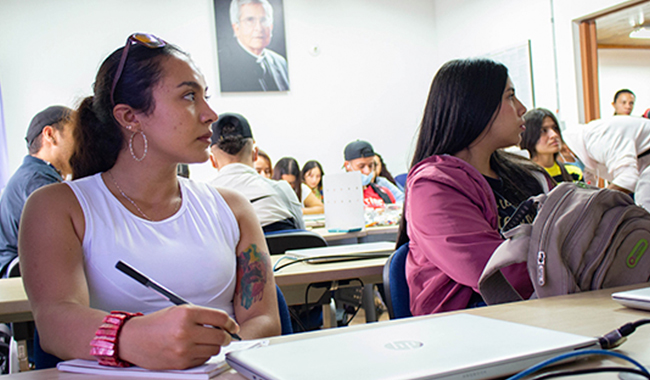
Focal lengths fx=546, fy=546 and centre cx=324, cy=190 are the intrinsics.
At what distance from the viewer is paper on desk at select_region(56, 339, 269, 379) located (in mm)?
650

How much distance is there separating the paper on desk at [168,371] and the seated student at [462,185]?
0.60m

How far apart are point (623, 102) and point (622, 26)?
70cm

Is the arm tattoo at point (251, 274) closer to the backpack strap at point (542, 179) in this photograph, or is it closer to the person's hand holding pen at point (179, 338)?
the person's hand holding pen at point (179, 338)

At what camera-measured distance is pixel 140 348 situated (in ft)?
2.25

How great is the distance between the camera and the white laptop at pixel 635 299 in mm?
811

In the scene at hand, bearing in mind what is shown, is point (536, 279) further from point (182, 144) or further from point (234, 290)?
point (182, 144)

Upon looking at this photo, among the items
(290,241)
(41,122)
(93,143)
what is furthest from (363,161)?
(93,143)

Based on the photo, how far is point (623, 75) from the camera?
5121 mm

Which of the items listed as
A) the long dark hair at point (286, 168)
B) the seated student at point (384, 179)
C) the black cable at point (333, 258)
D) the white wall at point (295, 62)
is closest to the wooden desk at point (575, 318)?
the black cable at point (333, 258)

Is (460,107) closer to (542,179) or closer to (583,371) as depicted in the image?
(542,179)

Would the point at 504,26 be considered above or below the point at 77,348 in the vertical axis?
above

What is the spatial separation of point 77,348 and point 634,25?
5257 millimetres

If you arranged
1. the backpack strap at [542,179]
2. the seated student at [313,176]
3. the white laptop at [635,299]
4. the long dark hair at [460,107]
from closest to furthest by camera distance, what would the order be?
the white laptop at [635,299] < the long dark hair at [460,107] < the backpack strap at [542,179] < the seated student at [313,176]

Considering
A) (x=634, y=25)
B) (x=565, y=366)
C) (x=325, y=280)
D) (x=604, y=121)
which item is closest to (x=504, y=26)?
(x=634, y=25)
